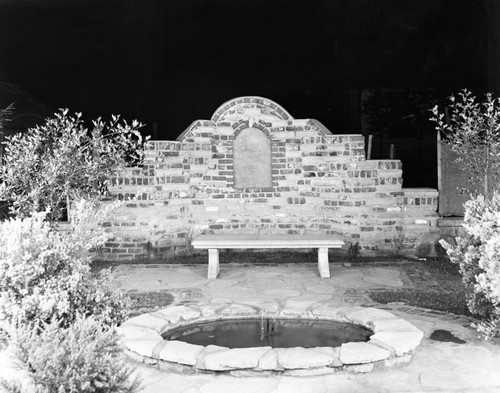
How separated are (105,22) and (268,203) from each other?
5159 mm

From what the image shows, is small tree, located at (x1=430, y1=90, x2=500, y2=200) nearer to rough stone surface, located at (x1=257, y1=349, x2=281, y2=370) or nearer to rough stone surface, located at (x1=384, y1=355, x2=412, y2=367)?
rough stone surface, located at (x1=384, y1=355, x2=412, y2=367)

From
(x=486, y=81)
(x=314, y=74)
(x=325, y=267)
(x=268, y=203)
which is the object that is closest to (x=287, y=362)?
(x=325, y=267)

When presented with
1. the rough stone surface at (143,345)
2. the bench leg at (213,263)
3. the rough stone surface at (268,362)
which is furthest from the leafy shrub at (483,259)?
the bench leg at (213,263)

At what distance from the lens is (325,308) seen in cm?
481

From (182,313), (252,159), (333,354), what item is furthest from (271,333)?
(252,159)

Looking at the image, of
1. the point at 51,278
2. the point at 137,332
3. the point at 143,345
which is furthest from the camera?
the point at 137,332

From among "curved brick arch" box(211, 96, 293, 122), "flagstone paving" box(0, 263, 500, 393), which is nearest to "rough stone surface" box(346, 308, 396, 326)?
"flagstone paving" box(0, 263, 500, 393)

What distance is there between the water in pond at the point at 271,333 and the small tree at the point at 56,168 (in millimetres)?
3432

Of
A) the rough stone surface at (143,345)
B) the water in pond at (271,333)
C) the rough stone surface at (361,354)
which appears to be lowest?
the water in pond at (271,333)

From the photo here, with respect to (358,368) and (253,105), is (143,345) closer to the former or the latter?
(358,368)

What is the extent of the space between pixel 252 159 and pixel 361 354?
4861mm

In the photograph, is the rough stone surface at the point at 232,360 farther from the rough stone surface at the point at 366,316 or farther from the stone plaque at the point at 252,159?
the stone plaque at the point at 252,159

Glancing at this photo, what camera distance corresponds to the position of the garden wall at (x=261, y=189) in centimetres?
801

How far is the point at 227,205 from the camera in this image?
825 centimetres
